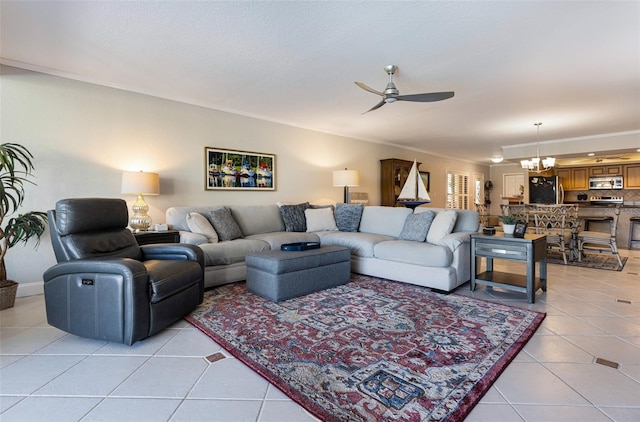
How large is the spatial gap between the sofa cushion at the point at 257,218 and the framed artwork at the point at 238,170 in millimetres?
505

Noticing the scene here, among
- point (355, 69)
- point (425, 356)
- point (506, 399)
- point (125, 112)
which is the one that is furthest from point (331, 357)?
point (125, 112)

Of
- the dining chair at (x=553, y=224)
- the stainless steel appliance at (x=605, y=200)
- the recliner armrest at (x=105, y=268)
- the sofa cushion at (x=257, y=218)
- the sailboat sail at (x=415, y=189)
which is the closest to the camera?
the recliner armrest at (x=105, y=268)

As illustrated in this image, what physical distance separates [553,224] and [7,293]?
6.92m

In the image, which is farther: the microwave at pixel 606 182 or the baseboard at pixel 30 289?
the microwave at pixel 606 182

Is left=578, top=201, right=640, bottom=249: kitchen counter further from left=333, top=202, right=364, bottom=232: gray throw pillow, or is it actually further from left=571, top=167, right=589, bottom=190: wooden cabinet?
left=333, top=202, right=364, bottom=232: gray throw pillow

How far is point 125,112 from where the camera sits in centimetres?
376

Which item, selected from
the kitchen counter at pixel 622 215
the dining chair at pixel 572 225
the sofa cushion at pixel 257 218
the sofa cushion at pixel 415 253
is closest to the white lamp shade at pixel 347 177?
the sofa cushion at pixel 257 218

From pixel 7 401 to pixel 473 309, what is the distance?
3.11 m

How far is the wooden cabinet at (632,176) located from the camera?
26.9 feet

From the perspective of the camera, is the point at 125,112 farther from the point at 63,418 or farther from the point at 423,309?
the point at 423,309

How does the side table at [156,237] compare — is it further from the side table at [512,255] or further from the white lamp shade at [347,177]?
the side table at [512,255]

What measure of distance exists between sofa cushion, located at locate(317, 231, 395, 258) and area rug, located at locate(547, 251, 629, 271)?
299 cm

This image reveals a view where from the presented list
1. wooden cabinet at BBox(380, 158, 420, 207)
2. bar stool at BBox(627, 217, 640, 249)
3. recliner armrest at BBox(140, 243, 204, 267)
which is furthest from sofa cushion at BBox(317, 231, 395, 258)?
bar stool at BBox(627, 217, 640, 249)

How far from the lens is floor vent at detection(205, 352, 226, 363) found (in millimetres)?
1911
